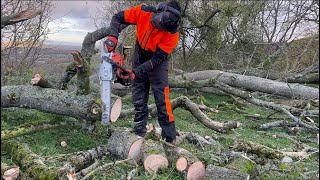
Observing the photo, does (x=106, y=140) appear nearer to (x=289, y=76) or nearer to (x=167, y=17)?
(x=167, y=17)

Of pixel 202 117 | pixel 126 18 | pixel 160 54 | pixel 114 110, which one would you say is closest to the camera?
pixel 114 110

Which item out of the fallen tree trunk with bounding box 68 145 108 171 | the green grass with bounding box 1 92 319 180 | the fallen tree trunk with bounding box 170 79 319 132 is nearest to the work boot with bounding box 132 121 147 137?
the green grass with bounding box 1 92 319 180

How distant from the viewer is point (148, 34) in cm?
462

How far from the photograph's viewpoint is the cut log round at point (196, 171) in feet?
11.5

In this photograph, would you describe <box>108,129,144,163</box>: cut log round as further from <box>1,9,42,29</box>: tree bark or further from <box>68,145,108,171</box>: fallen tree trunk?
<box>1,9,42,29</box>: tree bark

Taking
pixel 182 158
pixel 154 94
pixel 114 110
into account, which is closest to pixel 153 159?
pixel 182 158

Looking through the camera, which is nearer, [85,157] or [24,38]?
[85,157]

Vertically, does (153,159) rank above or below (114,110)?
below

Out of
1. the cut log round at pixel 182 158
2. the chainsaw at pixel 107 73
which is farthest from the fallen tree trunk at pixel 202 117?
the cut log round at pixel 182 158

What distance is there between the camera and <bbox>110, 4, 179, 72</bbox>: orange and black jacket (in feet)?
14.9

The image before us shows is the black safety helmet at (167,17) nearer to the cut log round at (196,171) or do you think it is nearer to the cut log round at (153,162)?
the cut log round at (153,162)

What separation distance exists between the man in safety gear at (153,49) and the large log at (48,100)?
0.56m

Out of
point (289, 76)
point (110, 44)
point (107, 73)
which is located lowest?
point (289, 76)

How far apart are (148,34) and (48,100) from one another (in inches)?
56.1
